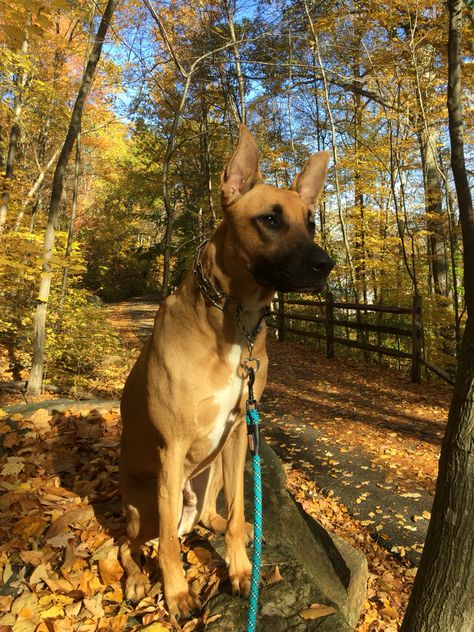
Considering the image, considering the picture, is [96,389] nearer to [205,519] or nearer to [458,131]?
[205,519]

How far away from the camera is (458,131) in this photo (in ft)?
13.0

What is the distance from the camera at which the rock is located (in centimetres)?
187

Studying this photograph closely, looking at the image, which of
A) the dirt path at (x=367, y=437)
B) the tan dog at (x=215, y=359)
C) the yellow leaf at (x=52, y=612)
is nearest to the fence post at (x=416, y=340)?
the dirt path at (x=367, y=437)

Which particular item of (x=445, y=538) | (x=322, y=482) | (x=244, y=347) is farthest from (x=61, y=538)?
(x=322, y=482)

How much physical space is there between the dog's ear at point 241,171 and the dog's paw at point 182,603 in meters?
1.82

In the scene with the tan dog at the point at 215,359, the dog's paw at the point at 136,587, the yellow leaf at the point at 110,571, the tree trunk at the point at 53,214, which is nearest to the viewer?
the tan dog at the point at 215,359

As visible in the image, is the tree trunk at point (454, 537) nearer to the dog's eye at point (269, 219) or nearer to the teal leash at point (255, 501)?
the teal leash at point (255, 501)

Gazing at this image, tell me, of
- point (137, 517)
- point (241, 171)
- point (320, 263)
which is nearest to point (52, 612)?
point (137, 517)

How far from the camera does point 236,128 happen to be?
1449 cm

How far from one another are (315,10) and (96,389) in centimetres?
1089

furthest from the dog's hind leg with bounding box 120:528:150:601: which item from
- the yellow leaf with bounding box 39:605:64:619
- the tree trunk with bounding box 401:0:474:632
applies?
the tree trunk with bounding box 401:0:474:632

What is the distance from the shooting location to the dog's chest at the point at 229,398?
2002mm

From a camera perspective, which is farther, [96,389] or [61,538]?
[96,389]

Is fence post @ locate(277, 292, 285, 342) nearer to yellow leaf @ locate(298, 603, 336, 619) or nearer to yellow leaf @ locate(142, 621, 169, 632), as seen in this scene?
yellow leaf @ locate(298, 603, 336, 619)
